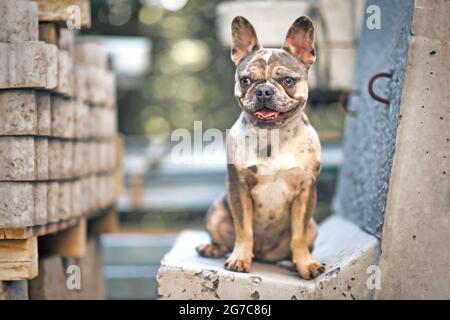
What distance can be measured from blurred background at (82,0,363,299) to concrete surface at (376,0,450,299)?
3.94 ft

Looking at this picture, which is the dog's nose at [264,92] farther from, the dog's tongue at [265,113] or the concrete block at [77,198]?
the concrete block at [77,198]

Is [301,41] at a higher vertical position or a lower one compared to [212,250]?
higher

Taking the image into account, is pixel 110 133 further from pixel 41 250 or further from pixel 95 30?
pixel 95 30

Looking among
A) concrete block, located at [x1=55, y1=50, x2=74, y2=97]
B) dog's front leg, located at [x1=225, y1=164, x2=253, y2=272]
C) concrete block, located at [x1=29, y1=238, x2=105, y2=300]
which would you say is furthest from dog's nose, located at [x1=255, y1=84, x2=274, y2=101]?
concrete block, located at [x1=29, y1=238, x2=105, y2=300]

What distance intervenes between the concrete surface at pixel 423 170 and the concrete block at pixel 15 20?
6.79 feet

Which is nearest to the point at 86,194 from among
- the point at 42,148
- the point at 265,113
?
the point at 42,148

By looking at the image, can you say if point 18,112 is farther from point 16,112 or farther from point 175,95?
point 175,95

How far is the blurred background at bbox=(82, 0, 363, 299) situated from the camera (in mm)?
5625

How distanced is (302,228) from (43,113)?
1.59m

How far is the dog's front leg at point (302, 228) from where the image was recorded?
Result: 340 centimetres

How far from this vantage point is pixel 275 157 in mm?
3346

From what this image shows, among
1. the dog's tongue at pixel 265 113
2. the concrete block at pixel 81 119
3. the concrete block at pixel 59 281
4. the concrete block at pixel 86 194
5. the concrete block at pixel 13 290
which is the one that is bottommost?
the concrete block at pixel 59 281

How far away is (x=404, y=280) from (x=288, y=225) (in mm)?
694

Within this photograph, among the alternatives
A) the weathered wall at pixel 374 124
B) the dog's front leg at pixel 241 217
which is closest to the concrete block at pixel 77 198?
the dog's front leg at pixel 241 217
